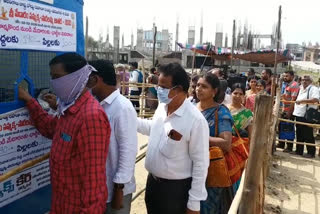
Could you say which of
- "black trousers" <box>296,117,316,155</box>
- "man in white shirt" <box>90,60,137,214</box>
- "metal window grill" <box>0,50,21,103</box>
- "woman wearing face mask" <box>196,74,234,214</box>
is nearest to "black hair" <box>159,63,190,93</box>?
"man in white shirt" <box>90,60,137,214</box>

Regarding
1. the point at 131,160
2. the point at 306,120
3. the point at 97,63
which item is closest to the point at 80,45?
the point at 97,63

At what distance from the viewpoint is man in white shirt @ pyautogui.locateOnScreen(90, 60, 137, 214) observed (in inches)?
73.4

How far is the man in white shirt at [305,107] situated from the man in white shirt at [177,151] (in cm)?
540

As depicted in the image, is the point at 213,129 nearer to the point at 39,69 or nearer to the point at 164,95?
the point at 164,95

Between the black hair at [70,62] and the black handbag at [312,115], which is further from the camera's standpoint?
the black handbag at [312,115]

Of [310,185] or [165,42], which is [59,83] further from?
[165,42]

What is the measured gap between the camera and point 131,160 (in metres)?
1.89

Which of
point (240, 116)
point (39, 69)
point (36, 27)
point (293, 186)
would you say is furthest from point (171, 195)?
point (293, 186)

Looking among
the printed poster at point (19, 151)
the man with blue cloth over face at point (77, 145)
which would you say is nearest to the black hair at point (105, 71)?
the man with blue cloth over face at point (77, 145)

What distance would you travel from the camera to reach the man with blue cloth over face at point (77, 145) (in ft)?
5.14

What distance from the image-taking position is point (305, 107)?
6.88 metres

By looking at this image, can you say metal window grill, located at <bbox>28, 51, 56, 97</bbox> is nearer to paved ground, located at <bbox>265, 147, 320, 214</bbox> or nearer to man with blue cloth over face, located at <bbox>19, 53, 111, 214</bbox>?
man with blue cloth over face, located at <bbox>19, 53, 111, 214</bbox>

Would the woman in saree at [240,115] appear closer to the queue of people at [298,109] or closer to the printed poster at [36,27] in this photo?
the printed poster at [36,27]

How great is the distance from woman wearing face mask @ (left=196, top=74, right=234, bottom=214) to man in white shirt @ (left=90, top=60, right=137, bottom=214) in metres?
0.75
